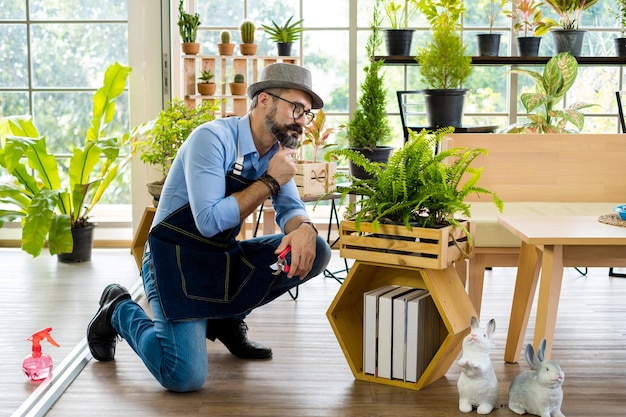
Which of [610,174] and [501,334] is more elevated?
[610,174]

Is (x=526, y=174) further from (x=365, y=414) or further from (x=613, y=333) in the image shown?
(x=365, y=414)

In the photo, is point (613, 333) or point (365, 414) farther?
point (613, 333)

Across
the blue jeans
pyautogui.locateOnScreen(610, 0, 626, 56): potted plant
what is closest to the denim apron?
the blue jeans

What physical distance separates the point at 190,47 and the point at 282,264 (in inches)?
104

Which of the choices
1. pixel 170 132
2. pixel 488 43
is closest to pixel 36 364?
pixel 170 132

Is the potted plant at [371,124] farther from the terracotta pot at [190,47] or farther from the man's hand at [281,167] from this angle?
the man's hand at [281,167]

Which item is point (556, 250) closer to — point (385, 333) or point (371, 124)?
point (385, 333)

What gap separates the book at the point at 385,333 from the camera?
9.42 ft

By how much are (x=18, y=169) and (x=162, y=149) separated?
3.33 feet

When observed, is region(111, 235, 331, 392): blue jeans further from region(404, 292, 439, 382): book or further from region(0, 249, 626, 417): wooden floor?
region(404, 292, 439, 382): book

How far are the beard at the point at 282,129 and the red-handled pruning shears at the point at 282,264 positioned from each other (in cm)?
39

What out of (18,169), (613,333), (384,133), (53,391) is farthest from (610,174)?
(18,169)

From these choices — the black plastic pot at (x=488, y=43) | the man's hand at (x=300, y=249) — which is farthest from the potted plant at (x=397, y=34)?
the man's hand at (x=300, y=249)

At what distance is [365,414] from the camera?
2672 millimetres
